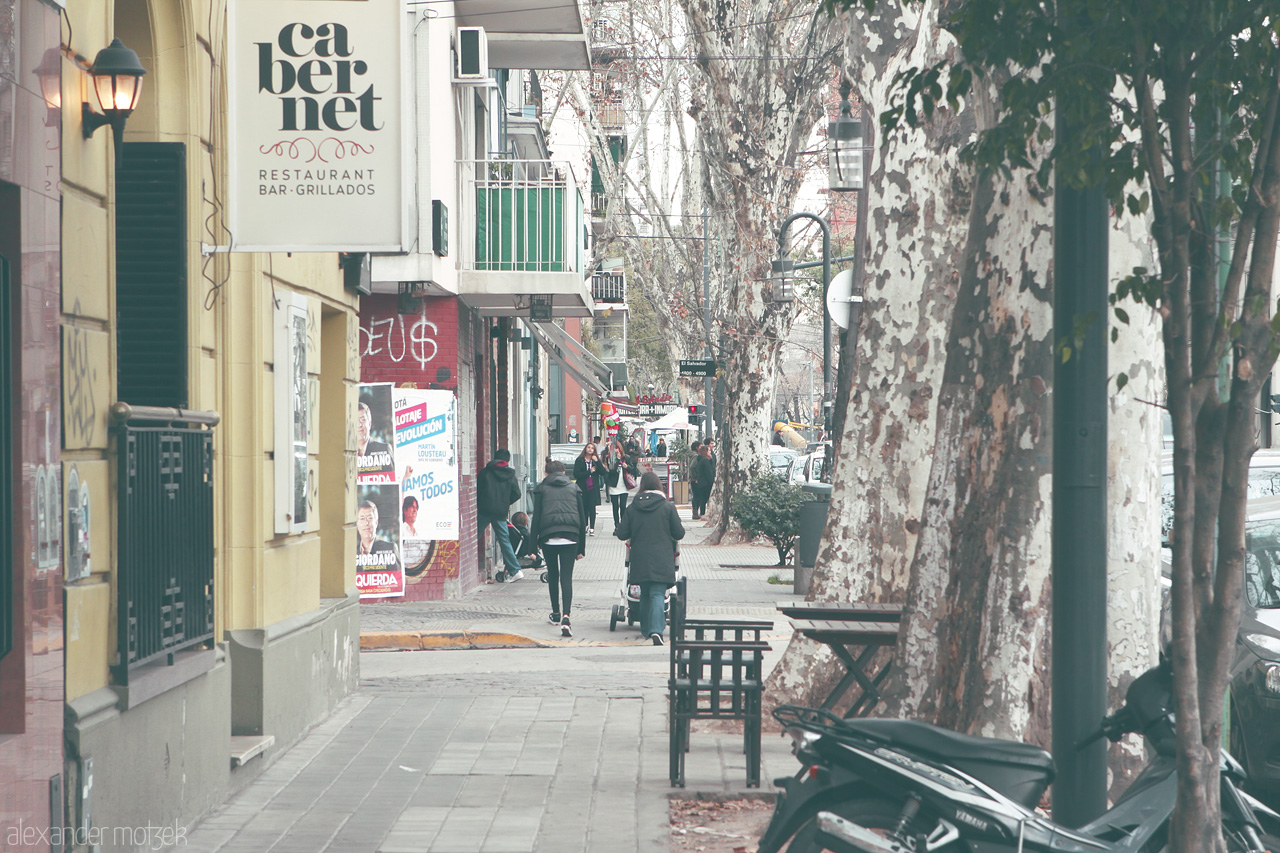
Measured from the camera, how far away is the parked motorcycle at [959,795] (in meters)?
4.14

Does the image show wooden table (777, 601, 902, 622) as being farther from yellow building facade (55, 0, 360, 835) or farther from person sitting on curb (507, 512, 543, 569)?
person sitting on curb (507, 512, 543, 569)

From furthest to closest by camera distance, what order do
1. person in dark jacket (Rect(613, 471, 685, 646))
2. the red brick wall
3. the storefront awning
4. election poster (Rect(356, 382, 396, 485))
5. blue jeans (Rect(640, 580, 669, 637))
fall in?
the storefront awning, election poster (Rect(356, 382, 396, 485)), blue jeans (Rect(640, 580, 669, 637)), person in dark jacket (Rect(613, 471, 685, 646)), the red brick wall

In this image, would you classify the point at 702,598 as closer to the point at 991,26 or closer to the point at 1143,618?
the point at 1143,618

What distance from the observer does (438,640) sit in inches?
545

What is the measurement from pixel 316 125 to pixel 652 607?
8.10 metres

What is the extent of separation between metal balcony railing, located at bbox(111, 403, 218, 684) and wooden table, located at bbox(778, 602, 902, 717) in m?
2.96

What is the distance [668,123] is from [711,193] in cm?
820

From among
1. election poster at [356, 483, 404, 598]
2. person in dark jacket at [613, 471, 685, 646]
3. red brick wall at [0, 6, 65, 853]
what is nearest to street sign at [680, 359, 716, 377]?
election poster at [356, 483, 404, 598]

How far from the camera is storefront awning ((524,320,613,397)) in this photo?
2455cm

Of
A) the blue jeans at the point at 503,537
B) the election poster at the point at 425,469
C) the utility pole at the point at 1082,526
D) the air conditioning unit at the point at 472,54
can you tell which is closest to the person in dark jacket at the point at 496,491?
the blue jeans at the point at 503,537

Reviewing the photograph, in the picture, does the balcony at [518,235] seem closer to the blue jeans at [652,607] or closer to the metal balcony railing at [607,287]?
the blue jeans at [652,607]

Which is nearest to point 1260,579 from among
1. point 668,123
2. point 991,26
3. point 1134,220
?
point 1134,220

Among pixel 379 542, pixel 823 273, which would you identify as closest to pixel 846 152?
pixel 823 273

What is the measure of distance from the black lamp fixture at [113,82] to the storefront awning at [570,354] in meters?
17.8
